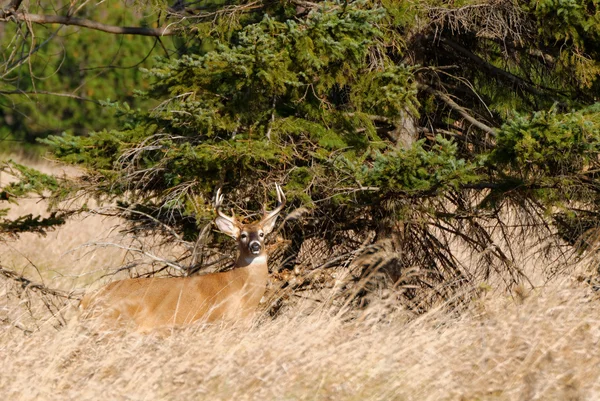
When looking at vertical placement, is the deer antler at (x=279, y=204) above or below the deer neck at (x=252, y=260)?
above

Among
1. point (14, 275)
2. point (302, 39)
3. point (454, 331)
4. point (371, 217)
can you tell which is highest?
point (302, 39)

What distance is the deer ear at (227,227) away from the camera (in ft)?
28.1

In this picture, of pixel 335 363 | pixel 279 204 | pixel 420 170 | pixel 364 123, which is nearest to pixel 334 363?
pixel 335 363

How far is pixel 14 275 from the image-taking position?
9.26 meters

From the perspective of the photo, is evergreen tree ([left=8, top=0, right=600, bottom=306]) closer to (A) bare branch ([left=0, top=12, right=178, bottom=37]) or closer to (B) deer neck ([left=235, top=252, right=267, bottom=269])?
(A) bare branch ([left=0, top=12, right=178, bottom=37])

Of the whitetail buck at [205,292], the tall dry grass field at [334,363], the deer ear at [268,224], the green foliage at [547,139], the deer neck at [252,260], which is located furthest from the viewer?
the deer neck at [252,260]

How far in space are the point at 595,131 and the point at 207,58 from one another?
3272 mm

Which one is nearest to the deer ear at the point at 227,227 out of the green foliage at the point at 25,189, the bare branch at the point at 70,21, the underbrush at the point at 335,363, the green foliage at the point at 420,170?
the green foliage at the point at 420,170

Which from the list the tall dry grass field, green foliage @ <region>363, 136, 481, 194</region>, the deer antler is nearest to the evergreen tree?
green foliage @ <region>363, 136, 481, 194</region>

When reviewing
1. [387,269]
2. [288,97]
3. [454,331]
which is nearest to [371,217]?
[387,269]

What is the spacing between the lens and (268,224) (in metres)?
8.75

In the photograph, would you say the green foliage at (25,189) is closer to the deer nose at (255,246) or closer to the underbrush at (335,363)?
the deer nose at (255,246)

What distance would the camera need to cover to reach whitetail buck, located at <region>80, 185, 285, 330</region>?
8.14 m

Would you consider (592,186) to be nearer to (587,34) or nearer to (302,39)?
(587,34)
